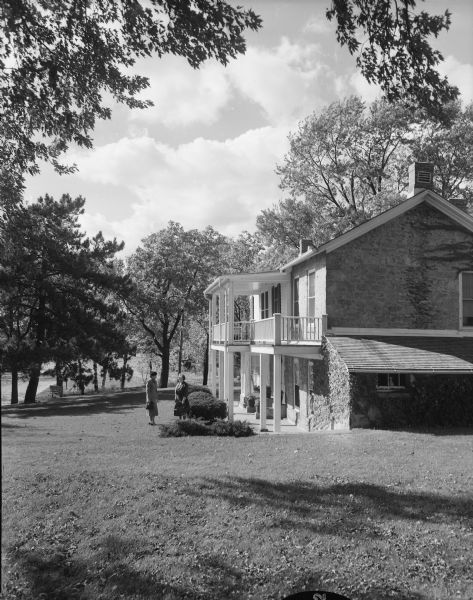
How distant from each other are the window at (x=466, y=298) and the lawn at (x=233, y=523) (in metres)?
9.30

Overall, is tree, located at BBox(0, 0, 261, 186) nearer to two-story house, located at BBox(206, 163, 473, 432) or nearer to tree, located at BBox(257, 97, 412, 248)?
two-story house, located at BBox(206, 163, 473, 432)

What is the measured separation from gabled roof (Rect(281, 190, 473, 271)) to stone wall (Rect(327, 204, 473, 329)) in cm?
18

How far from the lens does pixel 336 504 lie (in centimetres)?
839

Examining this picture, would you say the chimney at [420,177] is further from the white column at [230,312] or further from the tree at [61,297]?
the tree at [61,297]

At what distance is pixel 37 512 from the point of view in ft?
25.1

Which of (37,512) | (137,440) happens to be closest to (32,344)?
(137,440)

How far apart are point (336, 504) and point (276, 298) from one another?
17.9 metres

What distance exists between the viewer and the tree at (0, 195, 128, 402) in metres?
24.6

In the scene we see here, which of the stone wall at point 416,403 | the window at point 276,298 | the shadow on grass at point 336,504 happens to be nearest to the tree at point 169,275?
the window at point 276,298

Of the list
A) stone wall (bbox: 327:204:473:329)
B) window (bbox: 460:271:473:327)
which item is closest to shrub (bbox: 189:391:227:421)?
stone wall (bbox: 327:204:473:329)

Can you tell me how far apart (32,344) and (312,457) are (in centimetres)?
1869

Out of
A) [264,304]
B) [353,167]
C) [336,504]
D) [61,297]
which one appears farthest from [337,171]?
[336,504]

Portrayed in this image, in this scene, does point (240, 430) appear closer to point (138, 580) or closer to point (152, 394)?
point (152, 394)

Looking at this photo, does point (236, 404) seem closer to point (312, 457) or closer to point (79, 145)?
point (312, 457)
